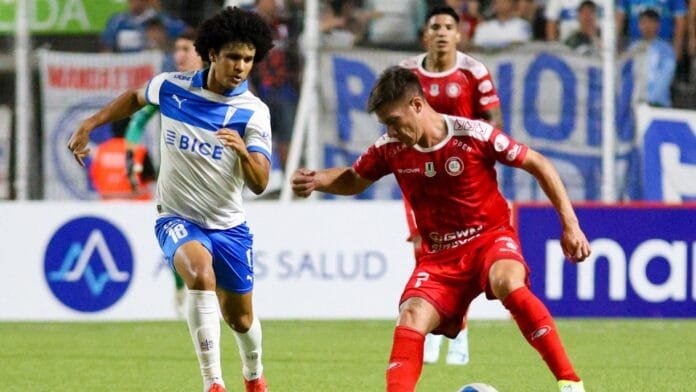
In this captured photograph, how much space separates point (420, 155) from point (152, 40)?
818cm

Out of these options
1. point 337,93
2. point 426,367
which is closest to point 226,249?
point 426,367

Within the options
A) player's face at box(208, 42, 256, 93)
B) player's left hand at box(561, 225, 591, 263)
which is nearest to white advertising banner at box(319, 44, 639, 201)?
player's face at box(208, 42, 256, 93)

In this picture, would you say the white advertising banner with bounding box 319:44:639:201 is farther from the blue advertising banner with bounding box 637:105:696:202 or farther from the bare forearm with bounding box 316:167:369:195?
the bare forearm with bounding box 316:167:369:195

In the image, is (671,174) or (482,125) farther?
(671,174)

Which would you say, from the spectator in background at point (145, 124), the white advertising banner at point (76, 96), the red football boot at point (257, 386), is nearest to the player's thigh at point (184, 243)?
the red football boot at point (257, 386)

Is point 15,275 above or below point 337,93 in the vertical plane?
below

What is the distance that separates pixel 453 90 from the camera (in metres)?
10.0

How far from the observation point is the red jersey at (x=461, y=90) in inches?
393

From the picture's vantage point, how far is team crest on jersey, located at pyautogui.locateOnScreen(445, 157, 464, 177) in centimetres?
714

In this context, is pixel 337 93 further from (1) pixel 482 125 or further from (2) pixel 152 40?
(1) pixel 482 125

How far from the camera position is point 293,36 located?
14.6m

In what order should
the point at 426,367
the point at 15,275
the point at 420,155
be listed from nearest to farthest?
the point at 420,155, the point at 426,367, the point at 15,275

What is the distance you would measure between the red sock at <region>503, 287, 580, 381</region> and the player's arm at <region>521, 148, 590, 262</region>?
0.28 meters

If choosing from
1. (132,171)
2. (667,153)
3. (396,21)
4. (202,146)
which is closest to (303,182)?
(202,146)
